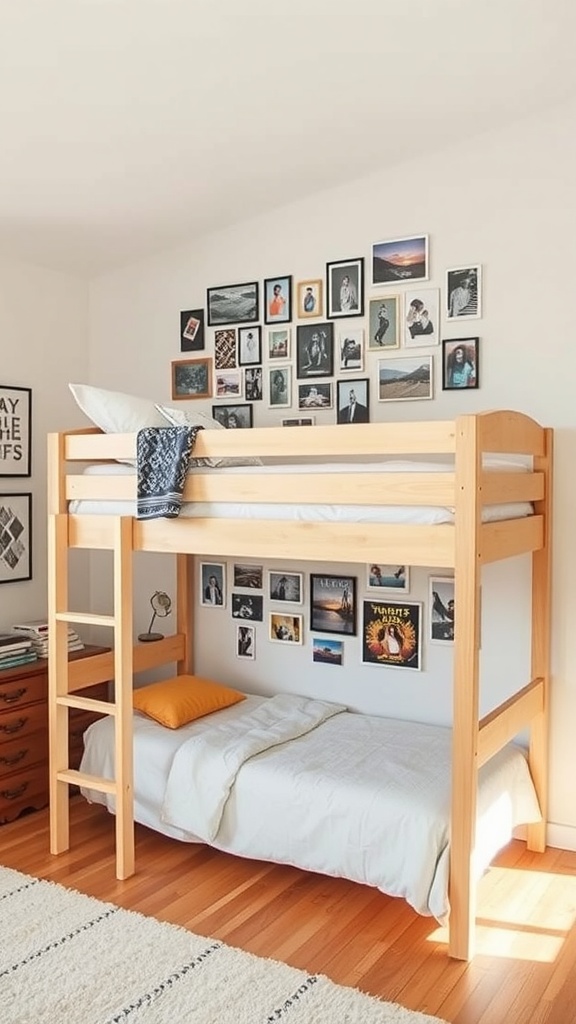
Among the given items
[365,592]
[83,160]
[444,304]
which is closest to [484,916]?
[365,592]

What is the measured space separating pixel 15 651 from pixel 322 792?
149 cm

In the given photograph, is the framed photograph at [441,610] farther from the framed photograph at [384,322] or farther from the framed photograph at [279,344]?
the framed photograph at [279,344]

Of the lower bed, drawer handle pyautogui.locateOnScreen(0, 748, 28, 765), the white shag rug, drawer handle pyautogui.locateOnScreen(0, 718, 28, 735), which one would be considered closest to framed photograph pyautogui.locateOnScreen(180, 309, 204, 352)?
the lower bed

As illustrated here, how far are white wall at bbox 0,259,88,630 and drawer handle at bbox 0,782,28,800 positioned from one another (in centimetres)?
74

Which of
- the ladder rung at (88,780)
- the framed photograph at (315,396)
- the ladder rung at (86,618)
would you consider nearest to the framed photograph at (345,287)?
the framed photograph at (315,396)

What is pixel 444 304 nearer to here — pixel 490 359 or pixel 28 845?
pixel 490 359

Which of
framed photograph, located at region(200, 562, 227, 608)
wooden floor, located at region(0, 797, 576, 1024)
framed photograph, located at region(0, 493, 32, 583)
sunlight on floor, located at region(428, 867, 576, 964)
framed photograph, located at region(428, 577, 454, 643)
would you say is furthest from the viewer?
framed photograph, located at region(200, 562, 227, 608)

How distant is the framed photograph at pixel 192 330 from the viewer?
406 centimetres

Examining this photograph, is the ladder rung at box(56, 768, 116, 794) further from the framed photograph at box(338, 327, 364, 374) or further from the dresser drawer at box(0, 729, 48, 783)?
the framed photograph at box(338, 327, 364, 374)

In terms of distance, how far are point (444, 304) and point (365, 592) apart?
1.21 metres

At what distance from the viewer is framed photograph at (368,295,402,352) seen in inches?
140

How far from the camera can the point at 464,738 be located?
2.51 meters

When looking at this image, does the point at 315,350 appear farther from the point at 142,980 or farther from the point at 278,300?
the point at 142,980

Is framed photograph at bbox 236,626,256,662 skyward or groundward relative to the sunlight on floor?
skyward
